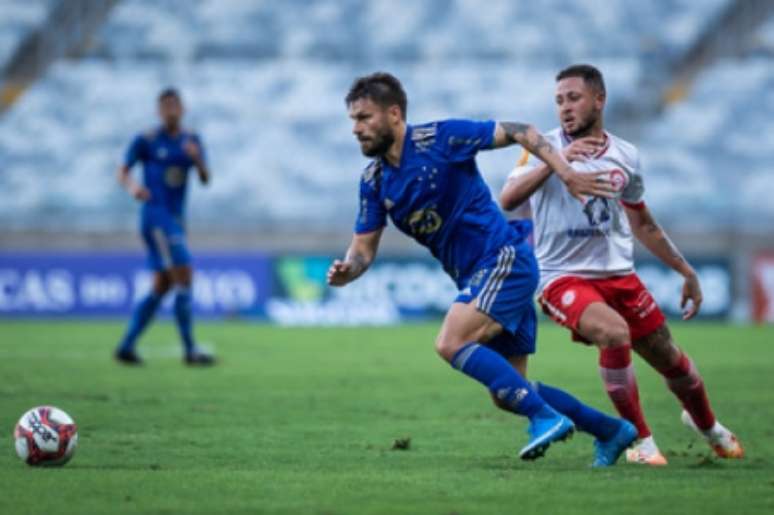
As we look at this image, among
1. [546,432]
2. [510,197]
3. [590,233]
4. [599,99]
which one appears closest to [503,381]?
[546,432]

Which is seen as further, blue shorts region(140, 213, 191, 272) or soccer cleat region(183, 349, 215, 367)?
blue shorts region(140, 213, 191, 272)

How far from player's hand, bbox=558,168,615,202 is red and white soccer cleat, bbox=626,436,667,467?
1.43 m

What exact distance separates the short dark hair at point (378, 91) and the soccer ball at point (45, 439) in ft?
6.88

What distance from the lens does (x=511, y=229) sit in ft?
25.4

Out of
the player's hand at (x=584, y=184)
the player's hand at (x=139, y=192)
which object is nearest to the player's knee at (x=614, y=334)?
the player's hand at (x=584, y=184)

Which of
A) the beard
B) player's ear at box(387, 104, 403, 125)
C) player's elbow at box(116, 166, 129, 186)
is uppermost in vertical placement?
player's ear at box(387, 104, 403, 125)

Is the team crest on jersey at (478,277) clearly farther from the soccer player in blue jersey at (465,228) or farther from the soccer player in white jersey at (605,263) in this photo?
the soccer player in white jersey at (605,263)

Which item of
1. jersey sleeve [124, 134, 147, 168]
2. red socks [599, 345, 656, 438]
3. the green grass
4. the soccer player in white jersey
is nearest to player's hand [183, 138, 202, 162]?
jersey sleeve [124, 134, 147, 168]

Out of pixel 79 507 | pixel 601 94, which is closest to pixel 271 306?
pixel 601 94

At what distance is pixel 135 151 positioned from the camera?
A: 1559cm

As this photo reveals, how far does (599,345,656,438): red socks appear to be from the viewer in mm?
7762

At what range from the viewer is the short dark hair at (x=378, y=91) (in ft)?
24.3

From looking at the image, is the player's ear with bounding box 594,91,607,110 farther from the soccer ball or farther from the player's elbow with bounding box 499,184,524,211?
the soccer ball

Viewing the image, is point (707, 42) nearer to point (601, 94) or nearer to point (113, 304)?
point (113, 304)
